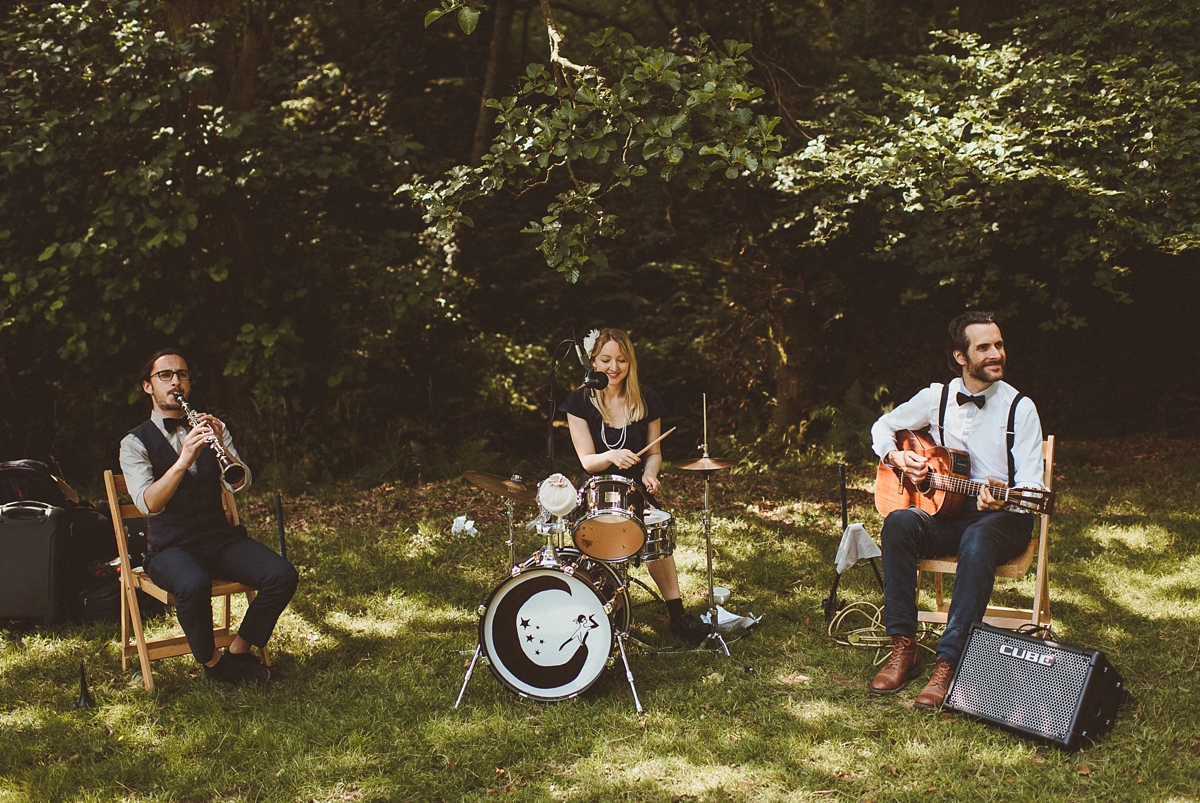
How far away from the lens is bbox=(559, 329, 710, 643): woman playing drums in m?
4.61

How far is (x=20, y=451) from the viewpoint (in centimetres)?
892

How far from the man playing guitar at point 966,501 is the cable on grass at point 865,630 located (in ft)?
0.84

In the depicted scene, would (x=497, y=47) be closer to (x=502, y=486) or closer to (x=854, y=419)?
(x=854, y=419)

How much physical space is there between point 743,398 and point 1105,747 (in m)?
7.78

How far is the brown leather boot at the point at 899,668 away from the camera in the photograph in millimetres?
4004

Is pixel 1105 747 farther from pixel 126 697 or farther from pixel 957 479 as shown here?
pixel 126 697

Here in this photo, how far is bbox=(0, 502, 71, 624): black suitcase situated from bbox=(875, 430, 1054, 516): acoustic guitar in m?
4.25

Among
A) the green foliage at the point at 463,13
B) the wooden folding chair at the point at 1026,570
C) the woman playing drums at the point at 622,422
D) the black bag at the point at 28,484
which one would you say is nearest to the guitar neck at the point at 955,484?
the wooden folding chair at the point at 1026,570

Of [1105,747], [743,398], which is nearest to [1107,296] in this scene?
[743,398]

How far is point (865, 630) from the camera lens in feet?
15.3

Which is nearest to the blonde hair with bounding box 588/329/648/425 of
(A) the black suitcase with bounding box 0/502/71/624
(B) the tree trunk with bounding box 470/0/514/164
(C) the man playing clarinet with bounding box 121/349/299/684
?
(C) the man playing clarinet with bounding box 121/349/299/684

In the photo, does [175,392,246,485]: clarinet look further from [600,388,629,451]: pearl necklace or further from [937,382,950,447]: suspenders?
[937,382,950,447]: suspenders

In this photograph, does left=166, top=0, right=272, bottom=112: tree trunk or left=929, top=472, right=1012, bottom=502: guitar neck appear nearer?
left=929, top=472, right=1012, bottom=502: guitar neck

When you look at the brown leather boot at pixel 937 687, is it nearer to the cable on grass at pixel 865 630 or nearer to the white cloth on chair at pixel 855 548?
the cable on grass at pixel 865 630
